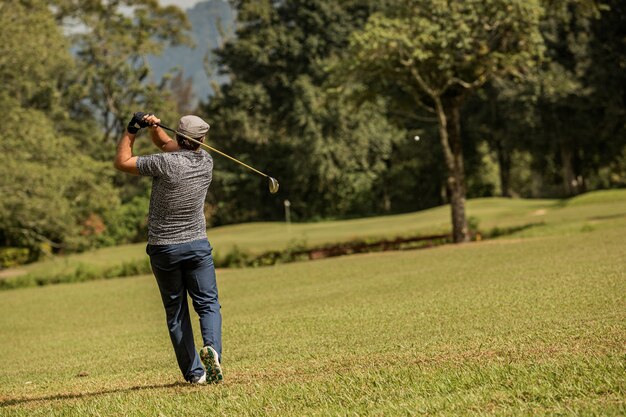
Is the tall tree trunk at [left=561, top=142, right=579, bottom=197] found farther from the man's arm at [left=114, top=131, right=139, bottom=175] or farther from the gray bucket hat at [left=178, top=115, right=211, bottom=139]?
the man's arm at [left=114, top=131, right=139, bottom=175]

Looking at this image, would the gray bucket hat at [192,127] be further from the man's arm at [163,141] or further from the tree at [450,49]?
the tree at [450,49]

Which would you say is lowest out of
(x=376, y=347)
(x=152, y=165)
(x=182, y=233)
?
(x=376, y=347)

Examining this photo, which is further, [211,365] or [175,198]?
[175,198]

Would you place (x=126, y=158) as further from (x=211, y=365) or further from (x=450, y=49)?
(x=450, y=49)

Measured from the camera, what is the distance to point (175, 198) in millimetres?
8078

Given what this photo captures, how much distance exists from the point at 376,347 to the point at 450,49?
2157 cm

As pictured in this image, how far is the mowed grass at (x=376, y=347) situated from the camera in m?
6.36

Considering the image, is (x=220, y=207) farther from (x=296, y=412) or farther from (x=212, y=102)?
(x=296, y=412)

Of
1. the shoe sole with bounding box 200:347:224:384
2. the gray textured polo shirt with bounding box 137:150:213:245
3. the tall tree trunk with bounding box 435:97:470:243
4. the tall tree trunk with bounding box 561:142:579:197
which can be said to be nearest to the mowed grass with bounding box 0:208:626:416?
the shoe sole with bounding box 200:347:224:384

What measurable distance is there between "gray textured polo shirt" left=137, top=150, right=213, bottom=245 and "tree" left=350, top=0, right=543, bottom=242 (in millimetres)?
21483

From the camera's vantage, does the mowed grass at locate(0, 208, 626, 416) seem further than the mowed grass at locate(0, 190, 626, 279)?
No

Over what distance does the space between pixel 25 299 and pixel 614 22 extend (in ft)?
119

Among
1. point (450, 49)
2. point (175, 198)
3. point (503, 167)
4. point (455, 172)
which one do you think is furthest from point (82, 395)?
point (503, 167)

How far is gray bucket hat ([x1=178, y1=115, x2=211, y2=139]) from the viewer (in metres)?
8.09
